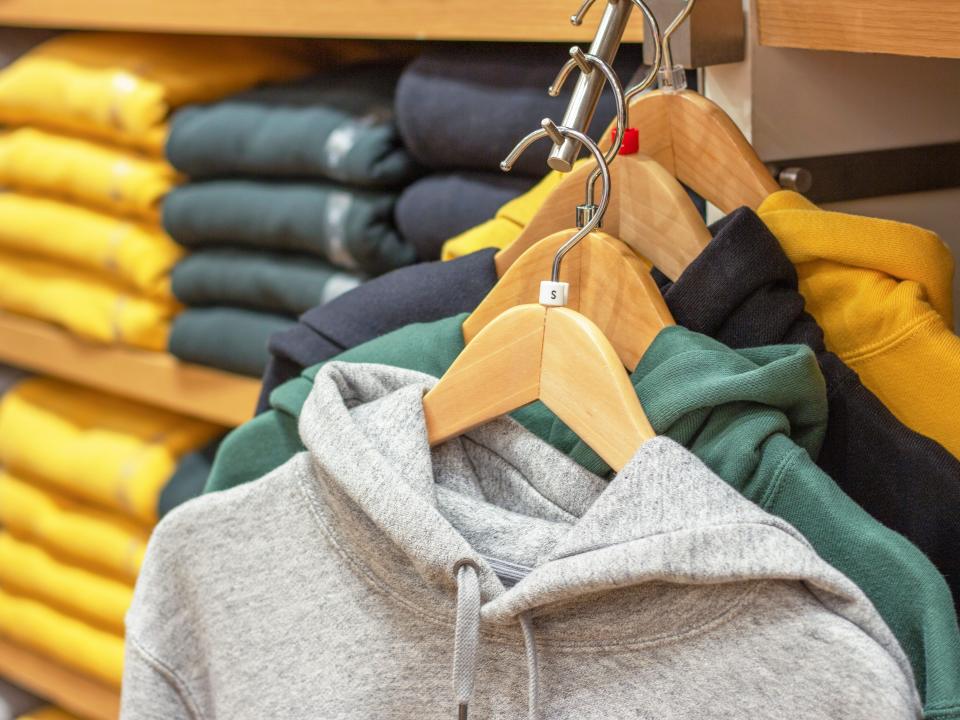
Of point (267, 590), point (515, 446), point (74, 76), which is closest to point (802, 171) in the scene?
point (515, 446)

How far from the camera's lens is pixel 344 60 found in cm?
136

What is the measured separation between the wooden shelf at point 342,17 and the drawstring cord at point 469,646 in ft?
1.29

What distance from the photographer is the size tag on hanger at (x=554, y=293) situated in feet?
1.90

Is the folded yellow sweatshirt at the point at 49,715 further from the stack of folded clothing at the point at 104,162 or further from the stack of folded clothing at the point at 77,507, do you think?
the stack of folded clothing at the point at 104,162

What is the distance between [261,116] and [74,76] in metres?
0.31

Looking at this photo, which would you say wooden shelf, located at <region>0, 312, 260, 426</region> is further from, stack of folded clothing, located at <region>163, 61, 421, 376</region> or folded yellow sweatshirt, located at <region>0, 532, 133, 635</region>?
folded yellow sweatshirt, located at <region>0, 532, 133, 635</region>

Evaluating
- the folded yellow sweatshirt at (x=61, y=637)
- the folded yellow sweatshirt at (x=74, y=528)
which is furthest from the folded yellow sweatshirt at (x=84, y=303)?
the folded yellow sweatshirt at (x=61, y=637)

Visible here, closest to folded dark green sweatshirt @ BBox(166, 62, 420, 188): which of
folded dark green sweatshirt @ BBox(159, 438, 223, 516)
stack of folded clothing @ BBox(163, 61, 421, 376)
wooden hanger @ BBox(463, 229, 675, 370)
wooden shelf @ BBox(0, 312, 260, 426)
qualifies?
stack of folded clothing @ BBox(163, 61, 421, 376)

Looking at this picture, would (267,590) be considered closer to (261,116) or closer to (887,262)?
(887,262)

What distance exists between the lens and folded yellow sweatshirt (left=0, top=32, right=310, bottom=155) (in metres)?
1.26

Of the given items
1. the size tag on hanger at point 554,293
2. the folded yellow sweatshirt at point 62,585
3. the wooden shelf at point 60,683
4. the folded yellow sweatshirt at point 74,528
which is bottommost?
the wooden shelf at point 60,683

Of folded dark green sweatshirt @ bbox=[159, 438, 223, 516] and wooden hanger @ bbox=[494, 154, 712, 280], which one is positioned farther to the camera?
folded dark green sweatshirt @ bbox=[159, 438, 223, 516]

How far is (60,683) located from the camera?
5.18ft

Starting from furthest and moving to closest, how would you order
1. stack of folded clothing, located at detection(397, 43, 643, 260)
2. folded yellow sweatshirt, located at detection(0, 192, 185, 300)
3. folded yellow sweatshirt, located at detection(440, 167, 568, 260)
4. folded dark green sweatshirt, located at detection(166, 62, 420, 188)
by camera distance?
1. folded yellow sweatshirt, located at detection(0, 192, 185, 300)
2. folded dark green sweatshirt, located at detection(166, 62, 420, 188)
3. stack of folded clothing, located at detection(397, 43, 643, 260)
4. folded yellow sweatshirt, located at detection(440, 167, 568, 260)
